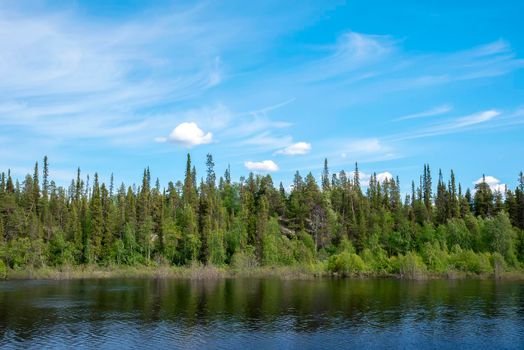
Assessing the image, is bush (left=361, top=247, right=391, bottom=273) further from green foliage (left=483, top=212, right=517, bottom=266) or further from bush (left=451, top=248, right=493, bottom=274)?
green foliage (left=483, top=212, right=517, bottom=266)

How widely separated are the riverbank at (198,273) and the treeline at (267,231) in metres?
2.44

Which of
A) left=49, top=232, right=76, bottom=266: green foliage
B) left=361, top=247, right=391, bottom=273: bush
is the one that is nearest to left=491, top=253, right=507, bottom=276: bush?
left=361, top=247, right=391, bottom=273: bush

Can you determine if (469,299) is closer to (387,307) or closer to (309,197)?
(387,307)

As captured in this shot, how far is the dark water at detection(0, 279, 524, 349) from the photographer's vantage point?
50281mm

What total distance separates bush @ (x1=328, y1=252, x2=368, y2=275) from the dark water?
120 feet

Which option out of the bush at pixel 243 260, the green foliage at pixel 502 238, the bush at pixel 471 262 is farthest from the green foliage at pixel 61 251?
the green foliage at pixel 502 238

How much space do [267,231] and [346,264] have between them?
30.3 m

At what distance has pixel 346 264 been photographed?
441 ft

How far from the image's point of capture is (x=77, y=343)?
49406mm

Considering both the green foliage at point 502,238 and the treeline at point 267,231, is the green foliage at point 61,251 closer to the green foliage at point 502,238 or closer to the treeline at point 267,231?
the treeline at point 267,231

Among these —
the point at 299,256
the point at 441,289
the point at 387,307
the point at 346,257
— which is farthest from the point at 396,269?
the point at 387,307

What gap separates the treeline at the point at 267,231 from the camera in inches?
5408

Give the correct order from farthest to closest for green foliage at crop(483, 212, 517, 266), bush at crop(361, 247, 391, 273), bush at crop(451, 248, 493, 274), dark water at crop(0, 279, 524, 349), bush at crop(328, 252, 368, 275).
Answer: green foliage at crop(483, 212, 517, 266), bush at crop(361, 247, 391, 273), bush at crop(328, 252, 368, 275), bush at crop(451, 248, 493, 274), dark water at crop(0, 279, 524, 349)

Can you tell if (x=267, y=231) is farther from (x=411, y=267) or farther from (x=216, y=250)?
(x=411, y=267)
